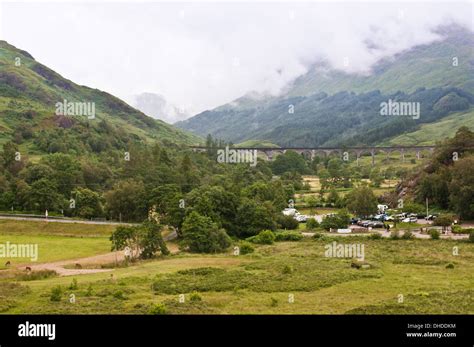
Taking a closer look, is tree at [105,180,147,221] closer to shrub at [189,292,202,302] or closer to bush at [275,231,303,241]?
bush at [275,231,303,241]

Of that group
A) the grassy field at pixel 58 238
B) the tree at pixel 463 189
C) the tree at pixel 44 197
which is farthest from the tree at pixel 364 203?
the tree at pixel 44 197

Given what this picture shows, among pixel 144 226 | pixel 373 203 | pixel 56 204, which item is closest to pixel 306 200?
pixel 373 203

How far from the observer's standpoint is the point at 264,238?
216 feet

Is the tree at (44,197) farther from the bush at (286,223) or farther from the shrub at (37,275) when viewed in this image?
the shrub at (37,275)

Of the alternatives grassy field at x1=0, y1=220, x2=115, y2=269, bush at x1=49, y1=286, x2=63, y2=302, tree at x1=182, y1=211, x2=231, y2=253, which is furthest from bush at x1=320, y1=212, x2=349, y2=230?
bush at x1=49, y1=286, x2=63, y2=302

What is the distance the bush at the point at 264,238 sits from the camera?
65.4 metres

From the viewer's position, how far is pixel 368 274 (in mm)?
42656

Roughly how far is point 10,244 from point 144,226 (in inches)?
724

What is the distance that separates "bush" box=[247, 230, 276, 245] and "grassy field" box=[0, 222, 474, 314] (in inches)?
352

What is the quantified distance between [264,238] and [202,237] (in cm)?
1081

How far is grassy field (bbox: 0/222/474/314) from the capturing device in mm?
31344

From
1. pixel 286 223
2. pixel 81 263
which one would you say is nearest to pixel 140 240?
pixel 81 263

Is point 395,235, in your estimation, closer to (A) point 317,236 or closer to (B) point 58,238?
(A) point 317,236
